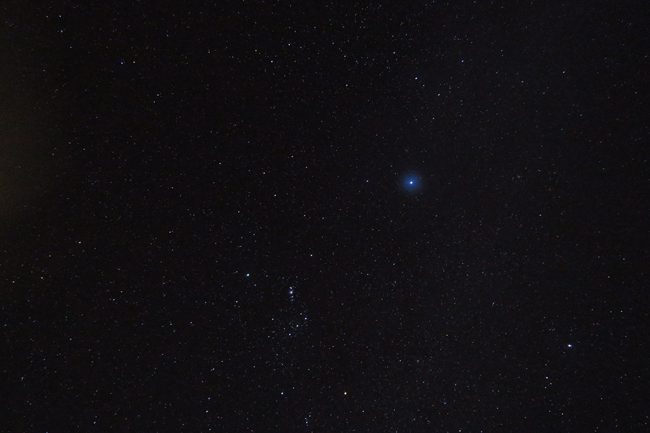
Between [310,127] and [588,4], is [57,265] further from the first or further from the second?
[588,4]

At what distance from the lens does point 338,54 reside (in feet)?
2.31

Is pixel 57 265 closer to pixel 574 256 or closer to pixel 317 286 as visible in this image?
pixel 317 286

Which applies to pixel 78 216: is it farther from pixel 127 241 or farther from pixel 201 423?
pixel 201 423

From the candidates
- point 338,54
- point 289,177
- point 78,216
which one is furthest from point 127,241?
point 338,54

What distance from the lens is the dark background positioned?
0.69 m

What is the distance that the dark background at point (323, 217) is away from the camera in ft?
2.26

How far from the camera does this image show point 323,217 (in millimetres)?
738

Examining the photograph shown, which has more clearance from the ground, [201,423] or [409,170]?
[409,170]

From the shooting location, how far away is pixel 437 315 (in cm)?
77

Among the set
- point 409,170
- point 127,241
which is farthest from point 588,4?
point 127,241

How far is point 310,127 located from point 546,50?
32cm

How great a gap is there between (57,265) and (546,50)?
2.19ft

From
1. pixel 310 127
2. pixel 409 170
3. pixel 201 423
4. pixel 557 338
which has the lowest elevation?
pixel 557 338

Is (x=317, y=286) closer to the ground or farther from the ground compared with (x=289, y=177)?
closer to the ground
